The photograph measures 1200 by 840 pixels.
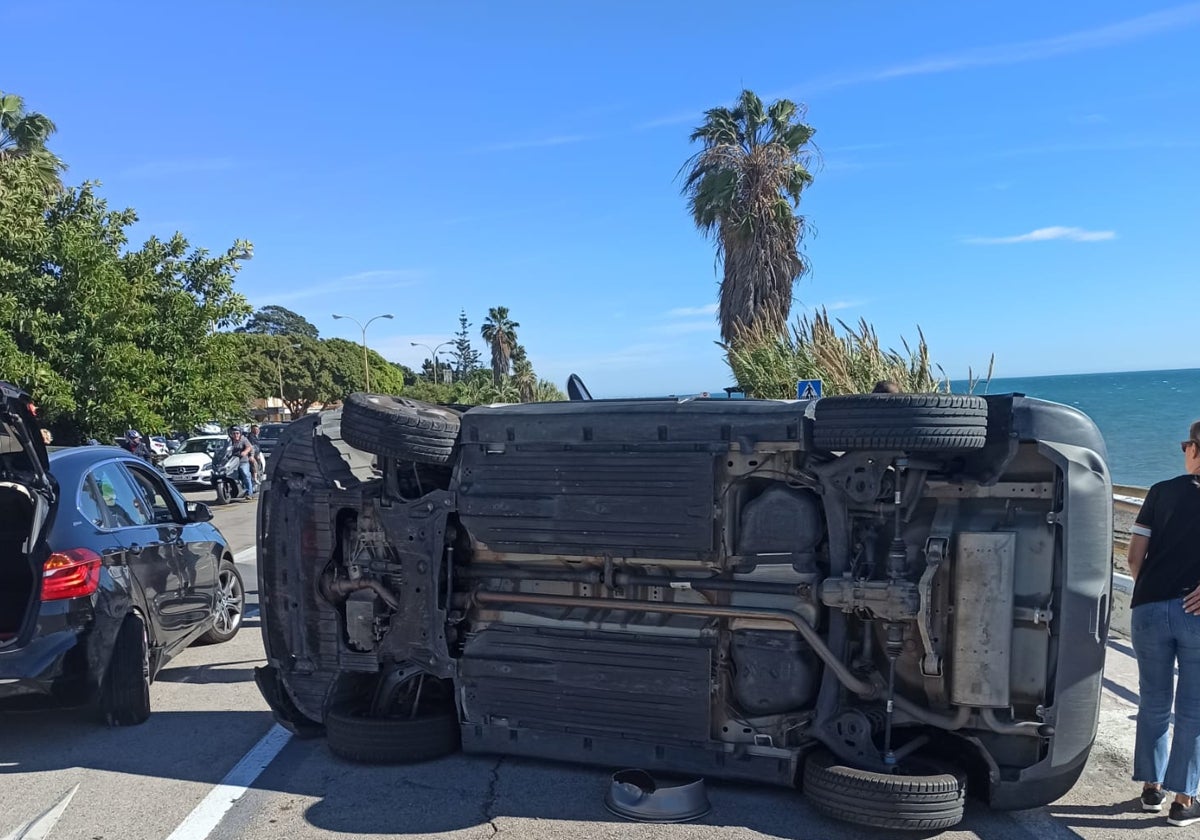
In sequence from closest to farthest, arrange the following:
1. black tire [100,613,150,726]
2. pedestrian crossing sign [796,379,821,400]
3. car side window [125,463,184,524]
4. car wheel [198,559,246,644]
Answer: black tire [100,613,150,726], car side window [125,463,184,524], car wheel [198,559,246,644], pedestrian crossing sign [796,379,821,400]

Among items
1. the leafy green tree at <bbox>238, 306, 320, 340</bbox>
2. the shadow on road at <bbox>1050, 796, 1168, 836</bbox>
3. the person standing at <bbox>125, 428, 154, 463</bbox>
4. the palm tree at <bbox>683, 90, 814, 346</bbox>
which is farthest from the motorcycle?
the leafy green tree at <bbox>238, 306, 320, 340</bbox>

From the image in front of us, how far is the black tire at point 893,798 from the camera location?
3674 millimetres

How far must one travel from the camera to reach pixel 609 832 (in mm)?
3836

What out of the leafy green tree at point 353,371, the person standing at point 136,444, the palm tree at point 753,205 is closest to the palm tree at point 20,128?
the person standing at point 136,444

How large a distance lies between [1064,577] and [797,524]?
1.09 metres

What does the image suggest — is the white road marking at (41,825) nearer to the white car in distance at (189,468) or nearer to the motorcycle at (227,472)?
the motorcycle at (227,472)

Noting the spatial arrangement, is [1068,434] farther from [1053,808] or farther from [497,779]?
[497,779]

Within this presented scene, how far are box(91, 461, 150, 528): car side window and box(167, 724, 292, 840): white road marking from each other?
5.46 feet

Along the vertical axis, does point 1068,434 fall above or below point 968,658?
above

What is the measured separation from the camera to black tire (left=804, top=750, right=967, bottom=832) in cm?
367

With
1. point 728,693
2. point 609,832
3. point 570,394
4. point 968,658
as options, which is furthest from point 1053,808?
point 570,394

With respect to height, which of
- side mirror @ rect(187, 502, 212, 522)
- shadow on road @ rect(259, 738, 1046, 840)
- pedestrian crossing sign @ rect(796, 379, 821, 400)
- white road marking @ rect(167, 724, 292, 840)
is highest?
pedestrian crossing sign @ rect(796, 379, 821, 400)

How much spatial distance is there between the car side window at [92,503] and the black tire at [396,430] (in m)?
1.92

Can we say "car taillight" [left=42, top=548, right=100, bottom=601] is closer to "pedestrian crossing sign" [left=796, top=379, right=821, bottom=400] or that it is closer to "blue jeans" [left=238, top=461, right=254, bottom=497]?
"pedestrian crossing sign" [left=796, top=379, right=821, bottom=400]
